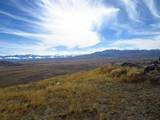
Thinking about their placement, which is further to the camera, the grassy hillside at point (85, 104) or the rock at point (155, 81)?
the rock at point (155, 81)

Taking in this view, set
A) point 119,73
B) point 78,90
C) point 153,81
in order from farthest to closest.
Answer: point 119,73, point 153,81, point 78,90

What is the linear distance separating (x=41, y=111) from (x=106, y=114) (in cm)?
273

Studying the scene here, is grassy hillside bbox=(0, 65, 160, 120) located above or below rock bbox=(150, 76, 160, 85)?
below

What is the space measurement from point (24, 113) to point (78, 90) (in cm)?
421

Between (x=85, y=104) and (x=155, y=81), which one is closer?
(x=85, y=104)

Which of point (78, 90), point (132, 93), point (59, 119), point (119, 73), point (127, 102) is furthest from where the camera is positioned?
point (119, 73)

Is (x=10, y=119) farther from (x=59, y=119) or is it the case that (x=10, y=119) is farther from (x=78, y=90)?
(x=78, y=90)

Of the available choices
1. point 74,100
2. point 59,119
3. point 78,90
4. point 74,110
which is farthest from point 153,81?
point 59,119

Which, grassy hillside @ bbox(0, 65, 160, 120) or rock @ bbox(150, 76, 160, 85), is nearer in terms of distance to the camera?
grassy hillside @ bbox(0, 65, 160, 120)

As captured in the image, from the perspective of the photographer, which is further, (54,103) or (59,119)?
(54,103)

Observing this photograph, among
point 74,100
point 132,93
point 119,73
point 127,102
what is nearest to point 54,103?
point 74,100

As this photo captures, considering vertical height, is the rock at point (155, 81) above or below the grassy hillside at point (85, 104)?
above

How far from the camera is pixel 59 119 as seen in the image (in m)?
8.00

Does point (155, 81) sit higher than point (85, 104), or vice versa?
point (155, 81)
